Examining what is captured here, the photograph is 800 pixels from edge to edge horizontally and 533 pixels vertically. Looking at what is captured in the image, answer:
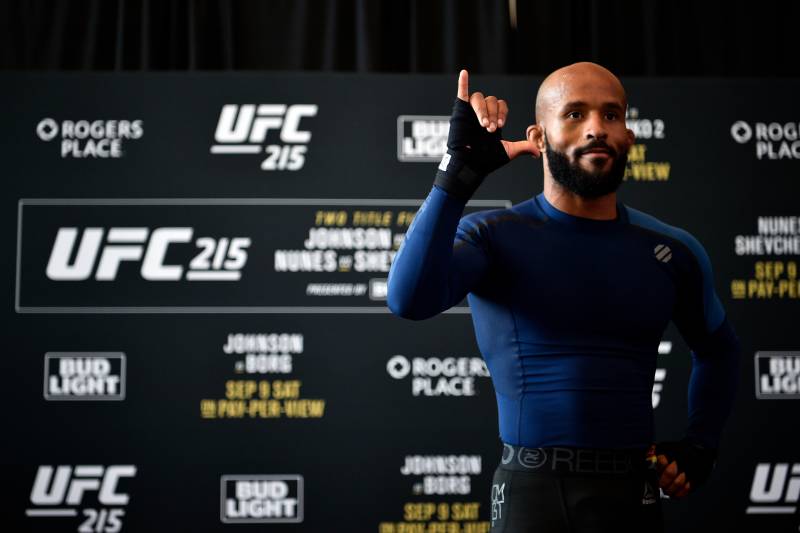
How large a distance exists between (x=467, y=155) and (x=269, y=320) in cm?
157

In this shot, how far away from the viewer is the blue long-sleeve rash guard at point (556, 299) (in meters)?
1.25

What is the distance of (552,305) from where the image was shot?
135 centimetres

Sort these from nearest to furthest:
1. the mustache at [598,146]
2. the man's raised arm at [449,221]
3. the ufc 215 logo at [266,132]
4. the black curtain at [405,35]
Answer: the man's raised arm at [449,221] < the mustache at [598,146] < the ufc 215 logo at [266,132] < the black curtain at [405,35]

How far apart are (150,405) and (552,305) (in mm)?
1712

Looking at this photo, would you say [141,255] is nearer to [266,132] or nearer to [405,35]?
[266,132]

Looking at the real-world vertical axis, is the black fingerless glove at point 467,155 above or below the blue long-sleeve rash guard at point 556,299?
above

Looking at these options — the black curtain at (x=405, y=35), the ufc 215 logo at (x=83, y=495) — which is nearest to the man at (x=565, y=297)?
the ufc 215 logo at (x=83, y=495)

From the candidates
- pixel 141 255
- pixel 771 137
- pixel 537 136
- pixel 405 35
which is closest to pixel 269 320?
pixel 141 255

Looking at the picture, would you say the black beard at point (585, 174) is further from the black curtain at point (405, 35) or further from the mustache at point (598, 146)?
the black curtain at point (405, 35)

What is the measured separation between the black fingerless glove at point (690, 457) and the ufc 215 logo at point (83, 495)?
1.80 meters

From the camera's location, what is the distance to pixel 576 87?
4.57 ft

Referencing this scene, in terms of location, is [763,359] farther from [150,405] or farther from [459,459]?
[150,405]

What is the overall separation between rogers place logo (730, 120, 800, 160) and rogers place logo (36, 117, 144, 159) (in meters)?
1.96

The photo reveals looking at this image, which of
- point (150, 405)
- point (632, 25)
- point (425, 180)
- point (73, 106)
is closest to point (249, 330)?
point (150, 405)
